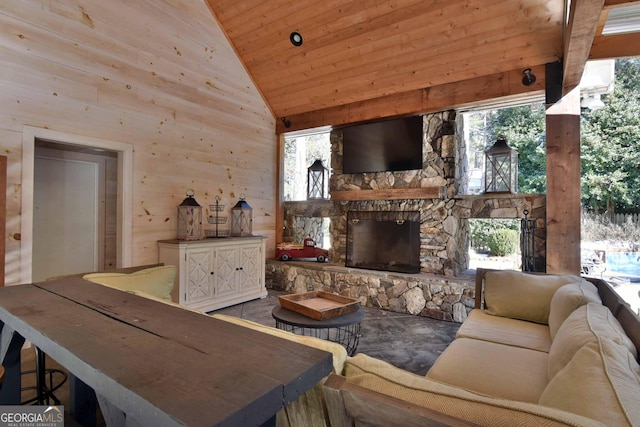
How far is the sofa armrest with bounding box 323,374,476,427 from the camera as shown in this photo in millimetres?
692

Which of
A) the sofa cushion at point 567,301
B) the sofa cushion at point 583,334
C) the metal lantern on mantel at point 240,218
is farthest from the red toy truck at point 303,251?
the sofa cushion at point 583,334

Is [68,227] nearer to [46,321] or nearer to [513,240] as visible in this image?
[46,321]

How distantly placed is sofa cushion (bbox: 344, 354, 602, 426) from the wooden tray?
138 cm

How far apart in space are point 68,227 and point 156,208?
1.00m

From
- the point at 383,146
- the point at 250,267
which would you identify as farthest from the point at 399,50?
the point at 250,267

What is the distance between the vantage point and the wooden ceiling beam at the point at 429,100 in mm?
3631

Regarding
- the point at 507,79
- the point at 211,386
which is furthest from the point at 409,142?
the point at 211,386

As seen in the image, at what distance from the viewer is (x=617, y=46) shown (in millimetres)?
3057

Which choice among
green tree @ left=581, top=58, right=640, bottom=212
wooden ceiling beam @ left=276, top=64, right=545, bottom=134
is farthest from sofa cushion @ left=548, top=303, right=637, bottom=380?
green tree @ left=581, top=58, right=640, bottom=212

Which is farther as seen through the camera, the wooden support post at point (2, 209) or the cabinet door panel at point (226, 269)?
the cabinet door panel at point (226, 269)

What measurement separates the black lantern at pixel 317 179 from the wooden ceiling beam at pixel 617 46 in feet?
11.6

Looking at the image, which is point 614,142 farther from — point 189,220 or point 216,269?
point 189,220

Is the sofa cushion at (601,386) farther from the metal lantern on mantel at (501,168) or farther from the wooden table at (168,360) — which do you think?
the metal lantern on mantel at (501,168)

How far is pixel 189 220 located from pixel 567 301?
3.80 meters
